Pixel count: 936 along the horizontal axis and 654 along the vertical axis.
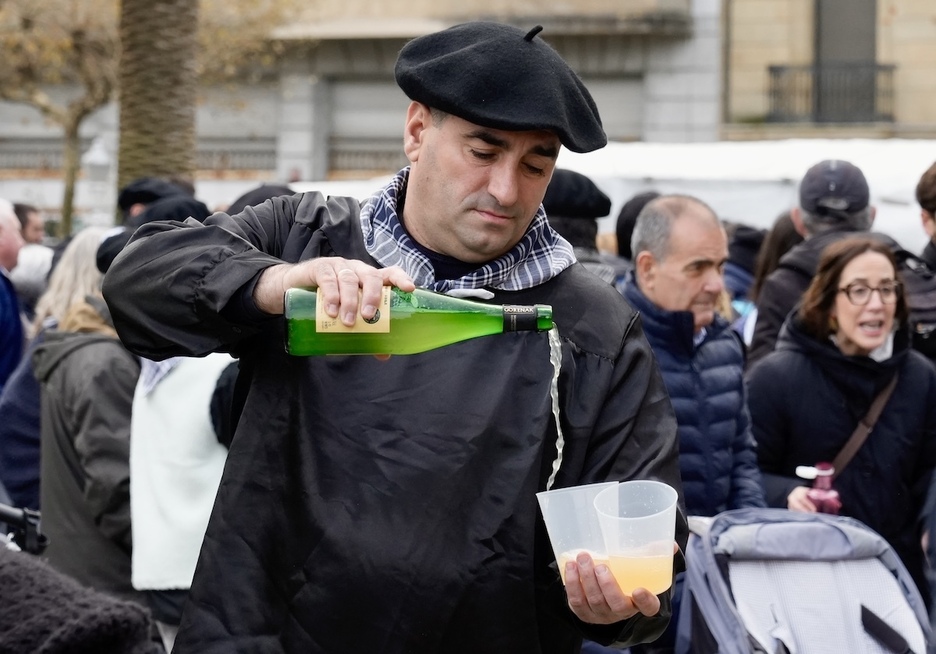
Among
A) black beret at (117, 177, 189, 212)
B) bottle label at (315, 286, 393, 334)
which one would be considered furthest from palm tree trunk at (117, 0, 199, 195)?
bottle label at (315, 286, 393, 334)

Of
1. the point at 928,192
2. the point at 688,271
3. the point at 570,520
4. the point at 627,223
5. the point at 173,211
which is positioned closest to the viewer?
→ the point at 570,520

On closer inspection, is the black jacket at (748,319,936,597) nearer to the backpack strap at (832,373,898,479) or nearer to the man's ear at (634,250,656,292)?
the backpack strap at (832,373,898,479)

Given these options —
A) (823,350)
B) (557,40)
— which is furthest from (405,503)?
(557,40)

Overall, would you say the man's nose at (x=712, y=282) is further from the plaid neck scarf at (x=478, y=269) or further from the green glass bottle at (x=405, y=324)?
the green glass bottle at (x=405, y=324)

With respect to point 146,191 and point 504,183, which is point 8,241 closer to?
point 146,191

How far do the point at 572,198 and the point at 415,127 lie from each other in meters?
2.76

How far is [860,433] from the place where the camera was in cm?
477

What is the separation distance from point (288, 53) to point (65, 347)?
910 inches

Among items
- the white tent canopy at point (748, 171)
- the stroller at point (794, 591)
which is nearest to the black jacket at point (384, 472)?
the stroller at point (794, 591)

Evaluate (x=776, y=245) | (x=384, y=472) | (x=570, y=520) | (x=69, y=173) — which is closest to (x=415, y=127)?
(x=384, y=472)

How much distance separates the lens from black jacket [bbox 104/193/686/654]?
2.37 m

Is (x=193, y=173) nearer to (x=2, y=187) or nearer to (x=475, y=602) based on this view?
(x=475, y=602)

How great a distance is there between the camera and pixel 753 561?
13.2 feet

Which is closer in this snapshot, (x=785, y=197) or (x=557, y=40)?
(x=785, y=197)
